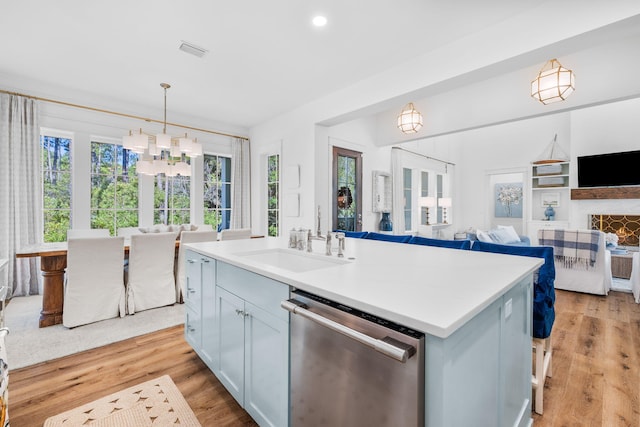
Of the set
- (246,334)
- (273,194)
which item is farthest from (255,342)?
(273,194)

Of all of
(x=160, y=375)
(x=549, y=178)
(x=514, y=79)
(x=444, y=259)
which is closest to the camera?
(x=444, y=259)

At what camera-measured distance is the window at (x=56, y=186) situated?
13.0ft

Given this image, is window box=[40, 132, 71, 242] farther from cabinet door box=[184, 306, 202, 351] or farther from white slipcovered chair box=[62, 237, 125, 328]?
cabinet door box=[184, 306, 202, 351]

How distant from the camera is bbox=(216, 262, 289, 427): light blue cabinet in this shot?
1268 millimetres

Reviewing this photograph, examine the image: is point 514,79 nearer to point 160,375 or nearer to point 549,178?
point 549,178

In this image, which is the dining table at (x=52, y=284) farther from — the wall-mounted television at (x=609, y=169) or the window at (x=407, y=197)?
the wall-mounted television at (x=609, y=169)

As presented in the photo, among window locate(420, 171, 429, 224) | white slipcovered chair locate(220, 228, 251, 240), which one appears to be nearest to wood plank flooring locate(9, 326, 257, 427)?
white slipcovered chair locate(220, 228, 251, 240)

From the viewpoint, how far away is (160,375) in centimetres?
204

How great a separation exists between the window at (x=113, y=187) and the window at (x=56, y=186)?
29cm

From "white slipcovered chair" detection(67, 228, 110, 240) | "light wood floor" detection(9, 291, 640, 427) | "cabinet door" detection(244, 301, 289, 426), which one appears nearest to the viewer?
"cabinet door" detection(244, 301, 289, 426)

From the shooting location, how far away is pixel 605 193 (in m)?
5.30

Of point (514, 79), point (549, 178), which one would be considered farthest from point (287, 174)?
point (549, 178)

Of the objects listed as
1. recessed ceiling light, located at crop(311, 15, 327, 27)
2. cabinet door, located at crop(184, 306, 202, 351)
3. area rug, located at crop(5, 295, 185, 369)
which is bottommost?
area rug, located at crop(5, 295, 185, 369)

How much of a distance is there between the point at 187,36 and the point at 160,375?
2.91 metres
